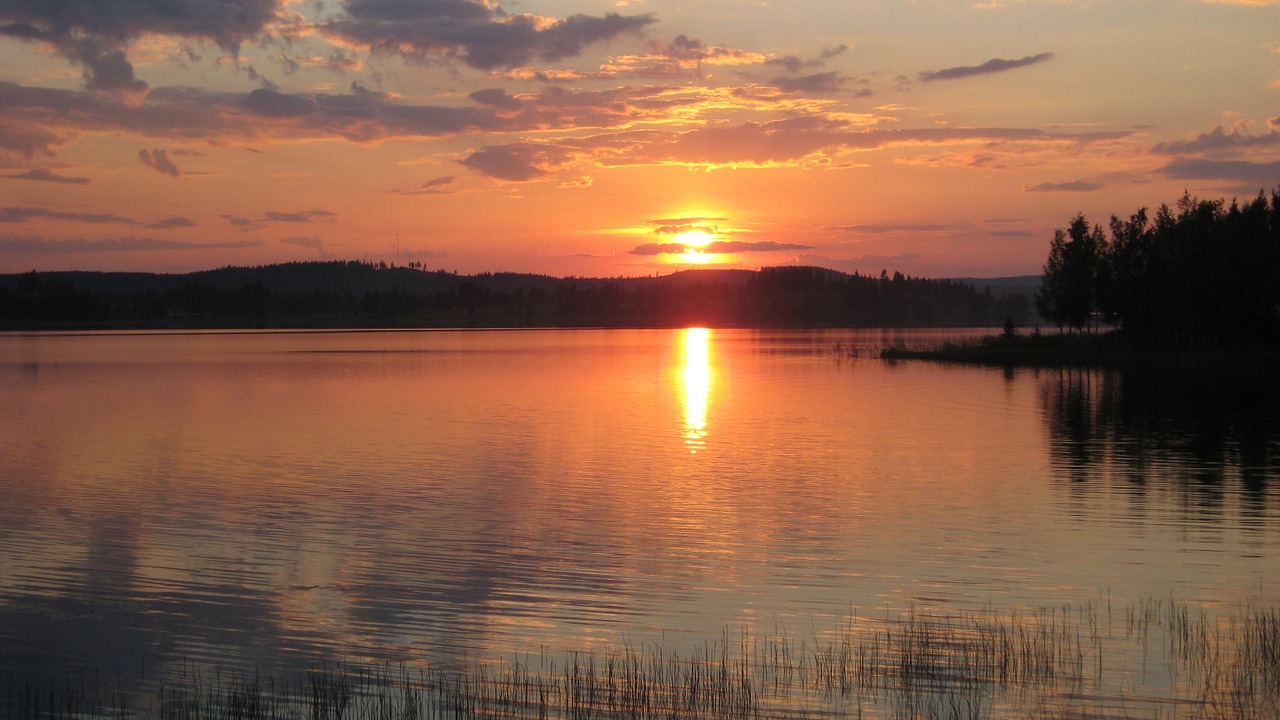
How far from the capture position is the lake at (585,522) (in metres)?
13.1

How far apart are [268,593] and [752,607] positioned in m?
6.45

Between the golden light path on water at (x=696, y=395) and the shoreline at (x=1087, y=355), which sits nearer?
the golden light path on water at (x=696, y=395)

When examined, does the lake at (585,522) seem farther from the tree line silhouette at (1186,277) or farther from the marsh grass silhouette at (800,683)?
the tree line silhouette at (1186,277)

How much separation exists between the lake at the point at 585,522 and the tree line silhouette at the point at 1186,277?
2741 centimetres

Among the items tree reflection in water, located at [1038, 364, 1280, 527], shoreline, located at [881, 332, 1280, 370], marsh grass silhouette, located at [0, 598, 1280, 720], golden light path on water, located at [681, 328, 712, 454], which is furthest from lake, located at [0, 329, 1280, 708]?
shoreline, located at [881, 332, 1280, 370]

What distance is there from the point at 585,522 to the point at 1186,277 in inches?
2383

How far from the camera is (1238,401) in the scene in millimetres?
42562

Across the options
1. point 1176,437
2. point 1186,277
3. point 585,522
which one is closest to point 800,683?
point 585,522

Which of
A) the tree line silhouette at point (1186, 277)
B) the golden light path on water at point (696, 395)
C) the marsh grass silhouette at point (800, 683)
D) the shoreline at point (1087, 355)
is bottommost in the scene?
the marsh grass silhouette at point (800, 683)

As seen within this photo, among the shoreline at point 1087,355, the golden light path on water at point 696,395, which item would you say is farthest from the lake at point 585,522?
the shoreline at point 1087,355

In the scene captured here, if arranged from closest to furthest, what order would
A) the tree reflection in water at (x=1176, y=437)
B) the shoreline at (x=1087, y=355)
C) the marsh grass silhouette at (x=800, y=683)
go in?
1. the marsh grass silhouette at (x=800, y=683)
2. the tree reflection in water at (x=1176, y=437)
3. the shoreline at (x=1087, y=355)

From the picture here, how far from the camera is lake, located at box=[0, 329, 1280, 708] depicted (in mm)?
13070

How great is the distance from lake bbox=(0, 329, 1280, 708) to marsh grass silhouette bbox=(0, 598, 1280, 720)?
1.42 ft

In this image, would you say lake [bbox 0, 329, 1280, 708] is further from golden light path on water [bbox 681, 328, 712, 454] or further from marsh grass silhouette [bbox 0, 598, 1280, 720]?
golden light path on water [bbox 681, 328, 712, 454]
